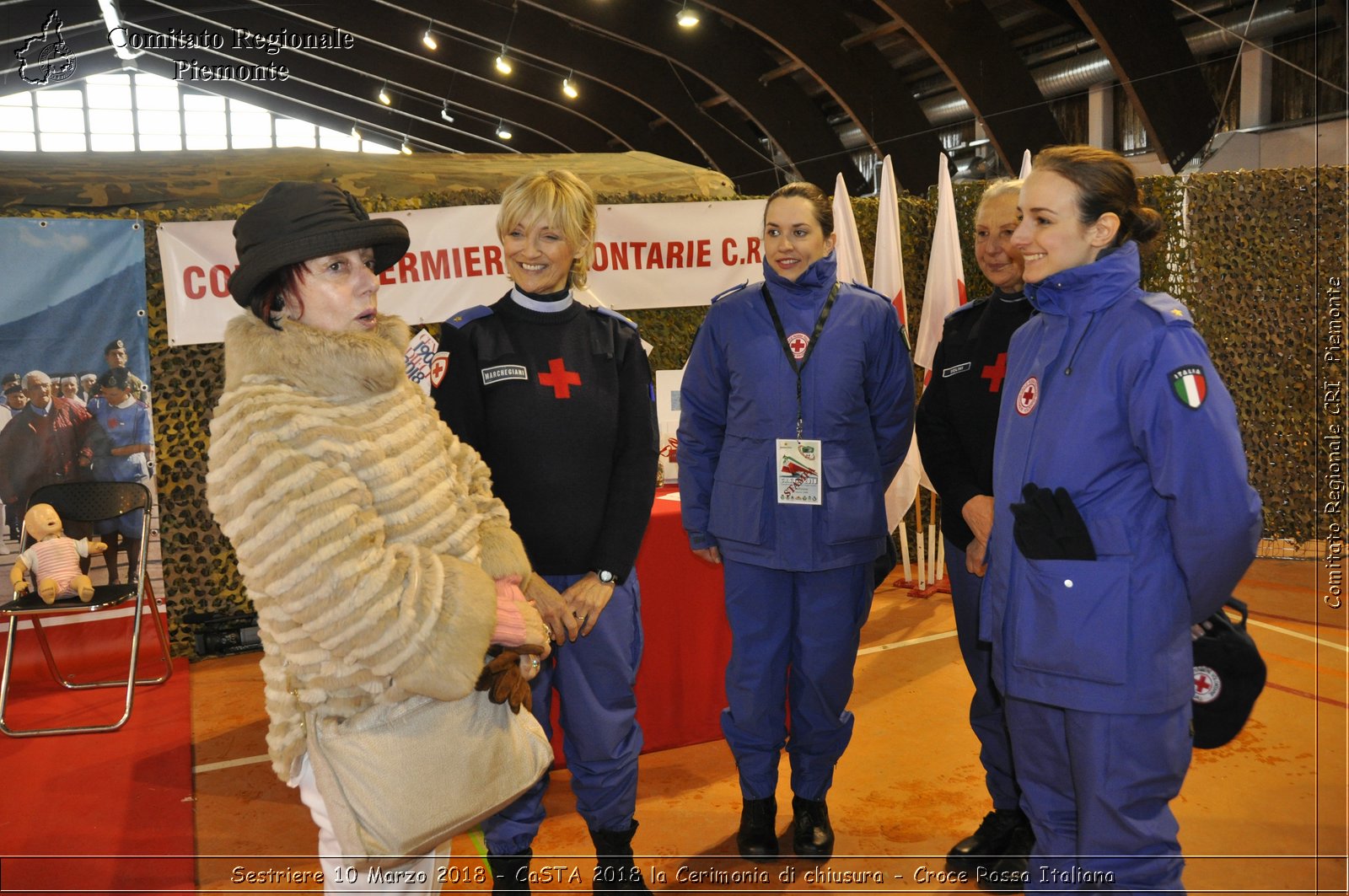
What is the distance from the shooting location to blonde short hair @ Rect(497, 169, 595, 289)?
7.32 feet

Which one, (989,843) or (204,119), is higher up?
(204,119)

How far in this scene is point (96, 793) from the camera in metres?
3.24

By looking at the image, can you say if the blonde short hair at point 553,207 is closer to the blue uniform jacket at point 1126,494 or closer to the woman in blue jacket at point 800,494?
the woman in blue jacket at point 800,494

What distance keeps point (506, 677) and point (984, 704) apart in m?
1.51

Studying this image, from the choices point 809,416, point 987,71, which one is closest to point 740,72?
point 987,71

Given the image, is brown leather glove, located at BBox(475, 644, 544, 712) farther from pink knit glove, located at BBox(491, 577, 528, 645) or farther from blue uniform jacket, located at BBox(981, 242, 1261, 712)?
blue uniform jacket, located at BBox(981, 242, 1261, 712)

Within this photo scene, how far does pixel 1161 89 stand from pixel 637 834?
852 cm

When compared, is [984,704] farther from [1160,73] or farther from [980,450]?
[1160,73]

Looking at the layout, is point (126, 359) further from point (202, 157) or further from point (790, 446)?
point (790, 446)

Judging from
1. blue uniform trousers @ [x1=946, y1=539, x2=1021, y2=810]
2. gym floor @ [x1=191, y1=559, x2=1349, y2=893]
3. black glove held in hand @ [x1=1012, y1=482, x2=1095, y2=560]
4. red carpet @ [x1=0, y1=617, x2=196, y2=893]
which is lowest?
gym floor @ [x1=191, y1=559, x2=1349, y2=893]

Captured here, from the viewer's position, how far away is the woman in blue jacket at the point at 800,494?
254cm

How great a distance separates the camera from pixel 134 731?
3816mm

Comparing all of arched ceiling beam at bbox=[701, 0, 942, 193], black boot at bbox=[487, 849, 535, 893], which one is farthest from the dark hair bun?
arched ceiling beam at bbox=[701, 0, 942, 193]

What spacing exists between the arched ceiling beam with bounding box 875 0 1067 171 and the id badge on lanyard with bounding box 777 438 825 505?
7885 mm
